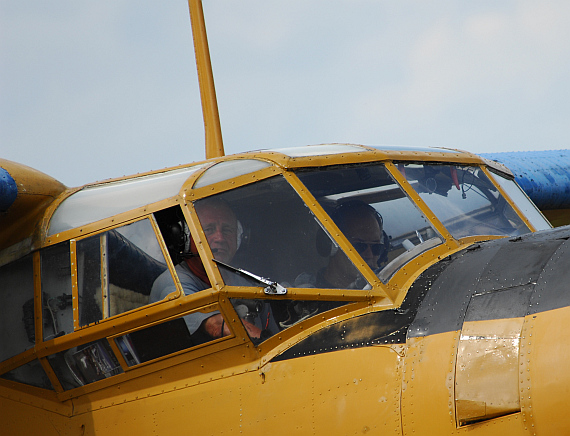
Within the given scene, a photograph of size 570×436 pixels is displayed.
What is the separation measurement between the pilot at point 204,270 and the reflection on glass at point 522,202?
2.86 m

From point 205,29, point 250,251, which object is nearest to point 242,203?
point 250,251

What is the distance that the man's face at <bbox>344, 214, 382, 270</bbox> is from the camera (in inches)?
182

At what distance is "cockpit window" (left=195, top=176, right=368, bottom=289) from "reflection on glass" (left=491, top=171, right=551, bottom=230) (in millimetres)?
2434

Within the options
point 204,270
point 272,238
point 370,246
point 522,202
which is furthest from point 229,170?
point 522,202

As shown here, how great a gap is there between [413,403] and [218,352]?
1383 mm

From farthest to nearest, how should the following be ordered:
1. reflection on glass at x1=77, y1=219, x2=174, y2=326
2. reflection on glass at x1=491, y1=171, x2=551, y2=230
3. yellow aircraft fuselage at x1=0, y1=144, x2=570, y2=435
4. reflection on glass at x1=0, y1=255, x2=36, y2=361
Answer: reflection on glass at x1=491, y1=171, x2=551, y2=230 → reflection on glass at x1=0, y1=255, x2=36, y2=361 → reflection on glass at x1=77, y1=219, x2=174, y2=326 → yellow aircraft fuselage at x1=0, y1=144, x2=570, y2=435

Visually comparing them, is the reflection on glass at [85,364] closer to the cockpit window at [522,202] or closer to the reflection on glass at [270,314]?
the reflection on glass at [270,314]

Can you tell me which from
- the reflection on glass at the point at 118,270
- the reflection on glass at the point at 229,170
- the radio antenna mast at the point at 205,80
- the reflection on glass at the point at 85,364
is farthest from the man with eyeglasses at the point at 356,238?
the radio antenna mast at the point at 205,80

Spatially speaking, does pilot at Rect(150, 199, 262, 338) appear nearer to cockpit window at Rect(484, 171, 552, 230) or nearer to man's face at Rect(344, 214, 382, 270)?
man's face at Rect(344, 214, 382, 270)

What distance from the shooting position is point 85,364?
193 inches

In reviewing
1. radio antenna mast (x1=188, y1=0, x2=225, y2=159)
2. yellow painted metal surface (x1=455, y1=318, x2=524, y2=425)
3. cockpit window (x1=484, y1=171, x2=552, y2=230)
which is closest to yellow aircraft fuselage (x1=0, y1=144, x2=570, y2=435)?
yellow painted metal surface (x1=455, y1=318, x2=524, y2=425)

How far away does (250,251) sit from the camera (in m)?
4.62

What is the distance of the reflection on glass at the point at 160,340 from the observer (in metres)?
4.53

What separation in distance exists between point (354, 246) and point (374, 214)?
1.36 feet
